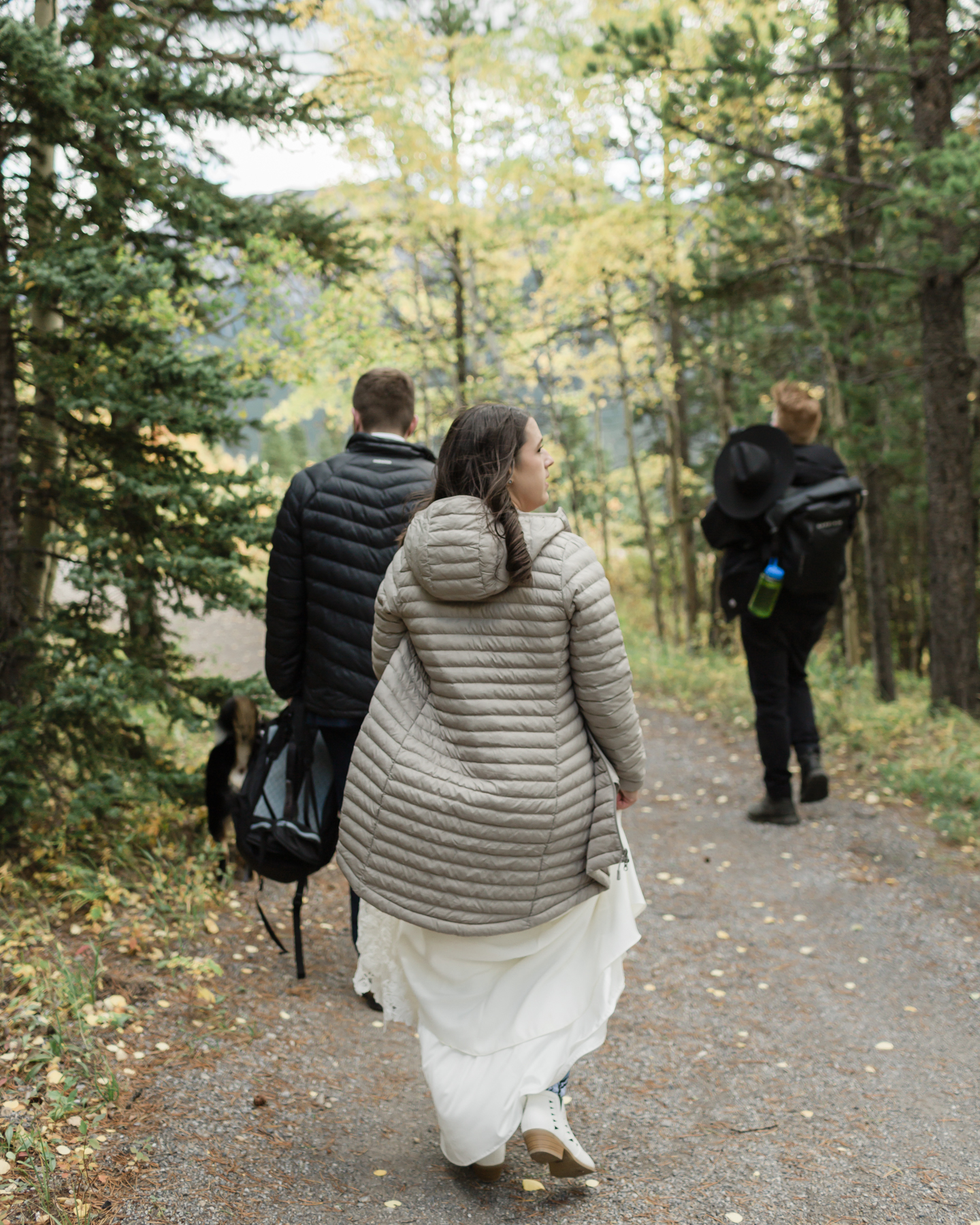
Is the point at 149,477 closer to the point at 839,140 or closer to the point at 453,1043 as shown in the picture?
the point at 453,1043

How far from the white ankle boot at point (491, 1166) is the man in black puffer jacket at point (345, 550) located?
1422mm

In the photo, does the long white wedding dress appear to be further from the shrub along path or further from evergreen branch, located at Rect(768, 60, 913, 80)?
evergreen branch, located at Rect(768, 60, 913, 80)

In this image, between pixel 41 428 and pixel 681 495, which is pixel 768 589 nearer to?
pixel 41 428

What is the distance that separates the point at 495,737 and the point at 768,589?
358 centimetres

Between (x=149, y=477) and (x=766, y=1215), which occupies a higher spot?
(x=149, y=477)

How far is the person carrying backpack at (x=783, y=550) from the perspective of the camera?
5.48m

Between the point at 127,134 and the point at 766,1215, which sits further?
the point at 127,134

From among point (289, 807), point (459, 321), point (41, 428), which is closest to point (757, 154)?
point (41, 428)

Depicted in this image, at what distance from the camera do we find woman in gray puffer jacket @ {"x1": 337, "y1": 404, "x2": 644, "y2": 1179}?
94.9 inches

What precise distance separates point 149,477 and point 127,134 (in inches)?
68.8

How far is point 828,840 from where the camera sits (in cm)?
581

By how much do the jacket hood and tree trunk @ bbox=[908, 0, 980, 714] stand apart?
676 centimetres

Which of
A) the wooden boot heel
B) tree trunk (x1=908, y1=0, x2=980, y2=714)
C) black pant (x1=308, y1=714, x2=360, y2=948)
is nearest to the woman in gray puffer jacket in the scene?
the wooden boot heel

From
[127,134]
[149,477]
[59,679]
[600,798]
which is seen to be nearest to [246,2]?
[127,134]
